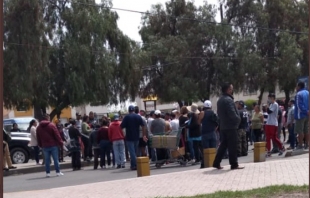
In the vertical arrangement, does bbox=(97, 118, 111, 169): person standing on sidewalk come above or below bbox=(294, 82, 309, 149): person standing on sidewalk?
below

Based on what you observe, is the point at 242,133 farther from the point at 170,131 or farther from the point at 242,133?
the point at 170,131

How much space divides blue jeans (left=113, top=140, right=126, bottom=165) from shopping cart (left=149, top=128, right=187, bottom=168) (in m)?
1.00

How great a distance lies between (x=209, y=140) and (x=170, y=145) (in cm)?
302

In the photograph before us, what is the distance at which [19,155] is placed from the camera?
87.4 feet

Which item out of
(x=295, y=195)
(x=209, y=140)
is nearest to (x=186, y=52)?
(x=209, y=140)

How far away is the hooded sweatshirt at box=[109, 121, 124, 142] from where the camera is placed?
2002 centimetres

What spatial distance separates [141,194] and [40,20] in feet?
90.6

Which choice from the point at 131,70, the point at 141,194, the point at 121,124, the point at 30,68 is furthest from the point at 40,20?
the point at 141,194

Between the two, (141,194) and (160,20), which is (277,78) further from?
(141,194)

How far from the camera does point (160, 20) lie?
5175 cm

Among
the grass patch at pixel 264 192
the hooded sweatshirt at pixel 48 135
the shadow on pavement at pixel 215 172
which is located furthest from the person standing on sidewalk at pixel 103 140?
the grass patch at pixel 264 192

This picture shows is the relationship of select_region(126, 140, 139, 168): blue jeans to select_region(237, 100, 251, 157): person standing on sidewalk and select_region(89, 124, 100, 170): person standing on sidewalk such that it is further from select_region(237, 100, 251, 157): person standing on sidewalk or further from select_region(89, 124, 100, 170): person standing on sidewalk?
select_region(237, 100, 251, 157): person standing on sidewalk

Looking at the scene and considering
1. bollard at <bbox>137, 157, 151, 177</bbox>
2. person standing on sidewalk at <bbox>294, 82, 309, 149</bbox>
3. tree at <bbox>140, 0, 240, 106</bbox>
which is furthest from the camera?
tree at <bbox>140, 0, 240, 106</bbox>

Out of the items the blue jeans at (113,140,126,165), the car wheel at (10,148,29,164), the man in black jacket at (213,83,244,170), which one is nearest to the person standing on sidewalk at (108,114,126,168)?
the blue jeans at (113,140,126,165)
